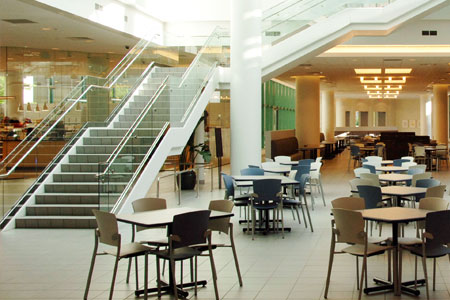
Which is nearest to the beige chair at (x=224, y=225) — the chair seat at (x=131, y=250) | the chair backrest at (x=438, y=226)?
the chair seat at (x=131, y=250)

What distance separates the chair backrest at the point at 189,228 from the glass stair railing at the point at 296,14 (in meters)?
11.9

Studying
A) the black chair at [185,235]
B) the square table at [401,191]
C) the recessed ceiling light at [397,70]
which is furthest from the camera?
the recessed ceiling light at [397,70]

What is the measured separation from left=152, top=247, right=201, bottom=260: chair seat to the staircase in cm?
465

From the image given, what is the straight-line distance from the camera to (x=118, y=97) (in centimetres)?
1555

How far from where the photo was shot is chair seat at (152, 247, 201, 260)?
597 centimetres

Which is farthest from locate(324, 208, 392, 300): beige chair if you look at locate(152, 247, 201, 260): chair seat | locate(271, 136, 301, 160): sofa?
locate(271, 136, 301, 160): sofa

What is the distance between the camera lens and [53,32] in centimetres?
1892

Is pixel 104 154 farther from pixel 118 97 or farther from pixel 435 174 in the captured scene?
pixel 435 174

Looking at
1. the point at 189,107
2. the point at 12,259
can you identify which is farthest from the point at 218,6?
the point at 12,259

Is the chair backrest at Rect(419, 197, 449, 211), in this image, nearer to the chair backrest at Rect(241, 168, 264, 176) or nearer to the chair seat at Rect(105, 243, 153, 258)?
the chair seat at Rect(105, 243, 153, 258)

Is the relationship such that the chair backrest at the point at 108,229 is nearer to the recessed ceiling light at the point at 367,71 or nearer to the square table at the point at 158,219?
the square table at the point at 158,219

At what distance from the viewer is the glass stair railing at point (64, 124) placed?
12094 millimetres

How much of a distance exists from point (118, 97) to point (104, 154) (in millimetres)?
2758

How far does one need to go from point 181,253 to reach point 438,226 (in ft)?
7.77
